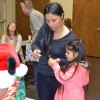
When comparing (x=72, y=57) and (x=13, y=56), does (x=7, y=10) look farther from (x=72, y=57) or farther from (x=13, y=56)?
(x=13, y=56)

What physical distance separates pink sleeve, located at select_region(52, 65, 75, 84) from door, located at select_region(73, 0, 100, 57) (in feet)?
17.7

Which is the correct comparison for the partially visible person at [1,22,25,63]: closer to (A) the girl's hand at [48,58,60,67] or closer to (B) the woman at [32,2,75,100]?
(B) the woman at [32,2,75,100]

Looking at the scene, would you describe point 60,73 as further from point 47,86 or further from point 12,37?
point 12,37

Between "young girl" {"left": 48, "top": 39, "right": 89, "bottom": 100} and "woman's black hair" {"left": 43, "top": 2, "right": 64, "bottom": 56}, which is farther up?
"woman's black hair" {"left": 43, "top": 2, "right": 64, "bottom": 56}

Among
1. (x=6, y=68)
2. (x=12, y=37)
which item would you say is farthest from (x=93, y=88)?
(x=6, y=68)

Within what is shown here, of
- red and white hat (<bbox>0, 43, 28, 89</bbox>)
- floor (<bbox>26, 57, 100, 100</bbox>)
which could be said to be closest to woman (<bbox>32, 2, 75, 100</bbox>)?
red and white hat (<bbox>0, 43, 28, 89</bbox>)

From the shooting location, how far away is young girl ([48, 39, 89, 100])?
1.95 meters

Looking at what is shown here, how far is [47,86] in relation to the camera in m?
2.18

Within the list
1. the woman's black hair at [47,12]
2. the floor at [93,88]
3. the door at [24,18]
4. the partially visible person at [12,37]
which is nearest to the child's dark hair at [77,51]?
the woman's black hair at [47,12]

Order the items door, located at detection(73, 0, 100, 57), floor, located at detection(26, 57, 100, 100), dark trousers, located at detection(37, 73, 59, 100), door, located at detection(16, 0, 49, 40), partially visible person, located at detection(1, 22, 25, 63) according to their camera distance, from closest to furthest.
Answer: dark trousers, located at detection(37, 73, 59, 100) → floor, located at detection(26, 57, 100, 100) → partially visible person, located at detection(1, 22, 25, 63) → door, located at detection(73, 0, 100, 57) → door, located at detection(16, 0, 49, 40)

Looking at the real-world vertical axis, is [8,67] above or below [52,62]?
above

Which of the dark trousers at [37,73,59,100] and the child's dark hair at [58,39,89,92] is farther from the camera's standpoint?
the dark trousers at [37,73,59,100]

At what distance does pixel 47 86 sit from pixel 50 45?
334mm

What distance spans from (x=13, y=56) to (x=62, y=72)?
2.62 feet
